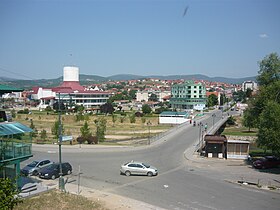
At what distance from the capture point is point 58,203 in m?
17.2

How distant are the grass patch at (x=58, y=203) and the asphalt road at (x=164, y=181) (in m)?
2.64

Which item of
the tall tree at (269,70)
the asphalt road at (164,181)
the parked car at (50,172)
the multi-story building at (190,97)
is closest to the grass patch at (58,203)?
the asphalt road at (164,181)

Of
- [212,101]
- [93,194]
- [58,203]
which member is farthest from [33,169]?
[212,101]

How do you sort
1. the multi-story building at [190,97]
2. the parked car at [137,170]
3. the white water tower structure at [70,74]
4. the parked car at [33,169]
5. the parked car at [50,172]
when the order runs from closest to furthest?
the parked car at [50,172]
the parked car at [33,169]
the parked car at [137,170]
the multi-story building at [190,97]
the white water tower structure at [70,74]

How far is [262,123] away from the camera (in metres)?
26.1

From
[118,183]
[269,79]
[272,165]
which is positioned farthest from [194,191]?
[269,79]

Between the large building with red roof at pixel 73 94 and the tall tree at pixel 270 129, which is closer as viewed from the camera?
the tall tree at pixel 270 129

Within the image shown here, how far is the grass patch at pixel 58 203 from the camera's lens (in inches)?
651

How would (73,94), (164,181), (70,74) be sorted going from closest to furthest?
(164,181) < (73,94) < (70,74)

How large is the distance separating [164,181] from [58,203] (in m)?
8.05

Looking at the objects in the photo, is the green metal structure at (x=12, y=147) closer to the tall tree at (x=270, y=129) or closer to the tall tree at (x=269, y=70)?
the tall tree at (x=270, y=129)

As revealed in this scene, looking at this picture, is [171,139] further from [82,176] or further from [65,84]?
[65,84]

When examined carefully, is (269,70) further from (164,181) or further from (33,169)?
(33,169)

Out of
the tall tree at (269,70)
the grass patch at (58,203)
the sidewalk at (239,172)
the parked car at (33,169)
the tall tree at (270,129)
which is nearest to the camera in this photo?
the grass patch at (58,203)
